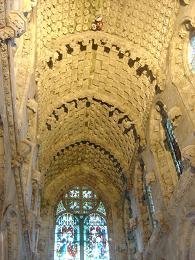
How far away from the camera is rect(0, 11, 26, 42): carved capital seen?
6.92 meters

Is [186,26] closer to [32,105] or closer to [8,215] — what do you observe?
[32,105]

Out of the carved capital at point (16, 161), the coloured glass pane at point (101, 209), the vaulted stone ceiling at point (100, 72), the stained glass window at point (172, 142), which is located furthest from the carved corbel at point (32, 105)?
the coloured glass pane at point (101, 209)

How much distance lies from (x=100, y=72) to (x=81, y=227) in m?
7.08

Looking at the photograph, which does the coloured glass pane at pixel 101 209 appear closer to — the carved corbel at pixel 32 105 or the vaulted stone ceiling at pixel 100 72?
the vaulted stone ceiling at pixel 100 72

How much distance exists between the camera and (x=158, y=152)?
39.6 ft

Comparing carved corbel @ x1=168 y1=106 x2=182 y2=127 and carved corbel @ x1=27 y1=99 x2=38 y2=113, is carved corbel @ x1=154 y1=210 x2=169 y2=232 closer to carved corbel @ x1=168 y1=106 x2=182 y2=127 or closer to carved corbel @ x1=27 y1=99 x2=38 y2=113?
carved corbel @ x1=168 y1=106 x2=182 y2=127

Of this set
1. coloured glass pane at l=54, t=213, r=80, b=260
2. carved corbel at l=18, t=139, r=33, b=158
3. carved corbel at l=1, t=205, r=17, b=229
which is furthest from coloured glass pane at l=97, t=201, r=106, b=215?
carved corbel at l=18, t=139, r=33, b=158

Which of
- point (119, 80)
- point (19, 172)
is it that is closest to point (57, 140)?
point (119, 80)

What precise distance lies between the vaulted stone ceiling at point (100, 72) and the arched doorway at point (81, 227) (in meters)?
2.70

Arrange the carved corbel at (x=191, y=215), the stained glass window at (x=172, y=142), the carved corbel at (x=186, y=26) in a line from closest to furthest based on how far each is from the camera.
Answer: the carved corbel at (x=191, y=215)
the carved corbel at (x=186, y=26)
the stained glass window at (x=172, y=142)

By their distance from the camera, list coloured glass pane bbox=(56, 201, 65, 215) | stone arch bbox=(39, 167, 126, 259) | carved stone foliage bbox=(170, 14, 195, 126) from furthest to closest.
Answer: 1. coloured glass pane bbox=(56, 201, 65, 215)
2. stone arch bbox=(39, 167, 126, 259)
3. carved stone foliage bbox=(170, 14, 195, 126)

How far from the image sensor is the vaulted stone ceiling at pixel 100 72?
11641 mm

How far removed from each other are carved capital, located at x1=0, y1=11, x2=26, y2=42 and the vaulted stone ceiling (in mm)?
3876

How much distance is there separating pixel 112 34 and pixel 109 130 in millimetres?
4070
